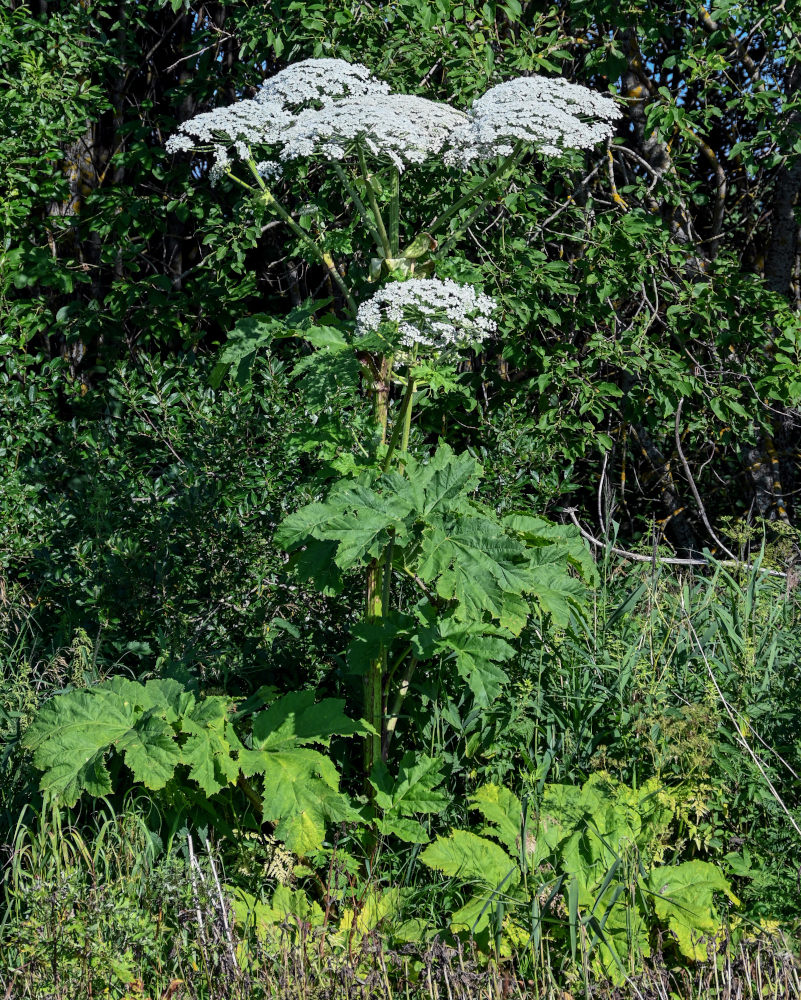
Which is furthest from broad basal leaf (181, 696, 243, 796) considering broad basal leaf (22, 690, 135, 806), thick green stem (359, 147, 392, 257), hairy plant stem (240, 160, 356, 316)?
thick green stem (359, 147, 392, 257)

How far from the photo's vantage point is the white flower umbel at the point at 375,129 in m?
2.95

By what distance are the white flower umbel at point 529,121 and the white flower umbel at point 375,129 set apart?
0.30 ft

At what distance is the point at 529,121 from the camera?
299 centimetres

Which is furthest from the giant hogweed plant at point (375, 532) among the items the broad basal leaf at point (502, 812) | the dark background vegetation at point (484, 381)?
the dark background vegetation at point (484, 381)

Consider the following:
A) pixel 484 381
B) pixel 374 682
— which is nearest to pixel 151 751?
pixel 374 682

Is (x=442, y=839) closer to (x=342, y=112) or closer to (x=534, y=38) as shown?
(x=342, y=112)

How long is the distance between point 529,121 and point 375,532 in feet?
4.21

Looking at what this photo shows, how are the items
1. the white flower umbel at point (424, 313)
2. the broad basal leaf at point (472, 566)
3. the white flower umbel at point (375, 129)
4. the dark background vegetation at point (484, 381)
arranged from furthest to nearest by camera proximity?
the dark background vegetation at point (484, 381), the white flower umbel at point (375, 129), the white flower umbel at point (424, 313), the broad basal leaf at point (472, 566)

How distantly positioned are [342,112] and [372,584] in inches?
55.6

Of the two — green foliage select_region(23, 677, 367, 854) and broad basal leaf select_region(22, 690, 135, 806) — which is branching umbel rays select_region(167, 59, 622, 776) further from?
broad basal leaf select_region(22, 690, 135, 806)

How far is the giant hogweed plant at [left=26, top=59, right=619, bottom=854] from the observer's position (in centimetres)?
283

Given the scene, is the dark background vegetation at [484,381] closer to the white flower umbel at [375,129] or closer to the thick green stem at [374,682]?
the thick green stem at [374,682]

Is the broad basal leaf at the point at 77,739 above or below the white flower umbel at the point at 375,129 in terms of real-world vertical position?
below

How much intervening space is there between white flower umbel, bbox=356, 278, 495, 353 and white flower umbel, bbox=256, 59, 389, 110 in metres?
0.74
